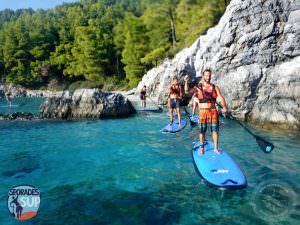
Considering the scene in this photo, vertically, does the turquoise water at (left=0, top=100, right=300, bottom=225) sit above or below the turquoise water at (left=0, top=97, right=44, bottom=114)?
below

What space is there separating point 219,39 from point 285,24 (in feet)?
17.9

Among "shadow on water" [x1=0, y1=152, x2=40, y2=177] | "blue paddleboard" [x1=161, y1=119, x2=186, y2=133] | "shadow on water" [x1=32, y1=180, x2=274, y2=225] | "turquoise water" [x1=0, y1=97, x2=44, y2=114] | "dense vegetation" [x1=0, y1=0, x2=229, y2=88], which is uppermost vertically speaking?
"dense vegetation" [x1=0, y1=0, x2=229, y2=88]

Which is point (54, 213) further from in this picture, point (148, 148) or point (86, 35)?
point (86, 35)

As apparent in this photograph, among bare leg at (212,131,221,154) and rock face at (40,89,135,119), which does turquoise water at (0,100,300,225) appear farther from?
rock face at (40,89,135,119)

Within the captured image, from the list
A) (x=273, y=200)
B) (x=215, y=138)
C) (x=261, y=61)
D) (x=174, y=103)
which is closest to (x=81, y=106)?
(x=174, y=103)

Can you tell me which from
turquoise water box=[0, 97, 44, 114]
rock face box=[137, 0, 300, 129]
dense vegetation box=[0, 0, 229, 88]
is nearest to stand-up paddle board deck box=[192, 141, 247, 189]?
rock face box=[137, 0, 300, 129]

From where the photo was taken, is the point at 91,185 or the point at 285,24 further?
the point at 285,24

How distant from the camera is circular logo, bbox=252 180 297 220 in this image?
6.57m

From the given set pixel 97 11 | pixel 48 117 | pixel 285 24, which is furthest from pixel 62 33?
pixel 285 24

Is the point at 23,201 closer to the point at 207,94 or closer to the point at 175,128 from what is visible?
the point at 207,94

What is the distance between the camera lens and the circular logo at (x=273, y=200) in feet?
21.6

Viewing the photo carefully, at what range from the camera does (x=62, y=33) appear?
77.4 meters

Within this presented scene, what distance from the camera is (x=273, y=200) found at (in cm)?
716

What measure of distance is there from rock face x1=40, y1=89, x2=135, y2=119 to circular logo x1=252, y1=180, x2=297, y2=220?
16.0m
